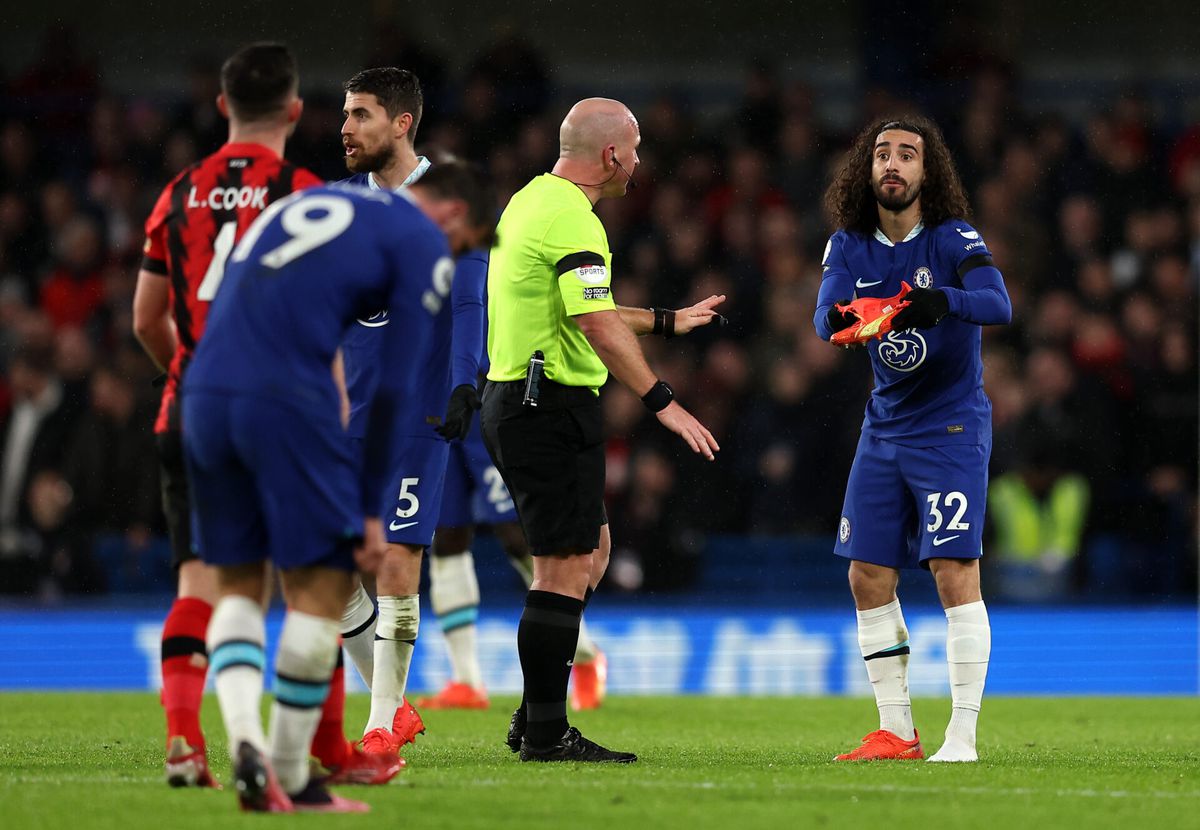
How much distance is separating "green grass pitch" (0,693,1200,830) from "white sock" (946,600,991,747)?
21 cm

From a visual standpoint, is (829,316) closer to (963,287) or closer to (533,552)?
(963,287)

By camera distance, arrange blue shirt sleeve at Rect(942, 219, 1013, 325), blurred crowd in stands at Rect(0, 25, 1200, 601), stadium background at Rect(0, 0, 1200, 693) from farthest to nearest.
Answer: blurred crowd in stands at Rect(0, 25, 1200, 601) → stadium background at Rect(0, 0, 1200, 693) → blue shirt sleeve at Rect(942, 219, 1013, 325)

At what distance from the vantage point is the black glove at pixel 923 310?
649 cm

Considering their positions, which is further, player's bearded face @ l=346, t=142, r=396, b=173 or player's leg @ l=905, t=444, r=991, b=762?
player's bearded face @ l=346, t=142, r=396, b=173

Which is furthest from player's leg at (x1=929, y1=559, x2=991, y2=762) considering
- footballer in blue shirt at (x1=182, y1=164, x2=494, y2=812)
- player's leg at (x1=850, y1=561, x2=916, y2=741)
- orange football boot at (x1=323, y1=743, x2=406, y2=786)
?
footballer in blue shirt at (x1=182, y1=164, x2=494, y2=812)

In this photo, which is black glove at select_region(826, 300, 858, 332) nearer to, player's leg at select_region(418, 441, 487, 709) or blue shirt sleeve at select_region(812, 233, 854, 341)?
blue shirt sleeve at select_region(812, 233, 854, 341)

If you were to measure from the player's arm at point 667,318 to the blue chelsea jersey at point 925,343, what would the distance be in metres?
0.49

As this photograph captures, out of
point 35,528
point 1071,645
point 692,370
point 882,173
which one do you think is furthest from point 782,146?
point 882,173

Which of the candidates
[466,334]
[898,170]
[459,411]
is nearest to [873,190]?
[898,170]

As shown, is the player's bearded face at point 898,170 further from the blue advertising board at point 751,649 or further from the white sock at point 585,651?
the blue advertising board at point 751,649

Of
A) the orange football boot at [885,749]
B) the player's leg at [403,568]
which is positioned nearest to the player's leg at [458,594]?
the player's leg at [403,568]

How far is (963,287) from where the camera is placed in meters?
6.87

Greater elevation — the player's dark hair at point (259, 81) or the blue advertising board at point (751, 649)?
the player's dark hair at point (259, 81)

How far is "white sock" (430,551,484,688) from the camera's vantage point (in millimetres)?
9492
